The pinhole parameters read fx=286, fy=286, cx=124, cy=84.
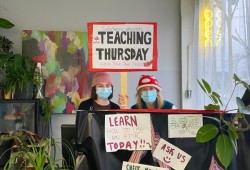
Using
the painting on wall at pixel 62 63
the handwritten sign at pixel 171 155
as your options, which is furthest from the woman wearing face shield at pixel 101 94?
the handwritten sign at pixel 171 155

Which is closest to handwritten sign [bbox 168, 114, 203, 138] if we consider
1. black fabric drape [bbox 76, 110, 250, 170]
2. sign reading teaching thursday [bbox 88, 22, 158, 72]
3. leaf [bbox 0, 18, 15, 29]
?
black fabric drape [bbox 76, 110, 250, 170]

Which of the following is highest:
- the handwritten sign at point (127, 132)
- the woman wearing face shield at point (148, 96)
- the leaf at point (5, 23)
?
the leaf at point (5, 23)

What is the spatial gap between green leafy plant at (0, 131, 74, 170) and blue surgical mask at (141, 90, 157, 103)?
0.94 meters

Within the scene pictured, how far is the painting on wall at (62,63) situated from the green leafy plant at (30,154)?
1.95m

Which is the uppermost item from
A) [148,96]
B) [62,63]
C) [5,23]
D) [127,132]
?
[5,23]

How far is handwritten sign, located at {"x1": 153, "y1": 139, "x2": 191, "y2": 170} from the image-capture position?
1.10m

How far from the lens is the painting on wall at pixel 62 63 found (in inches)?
124

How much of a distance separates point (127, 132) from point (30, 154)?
1.26 ft

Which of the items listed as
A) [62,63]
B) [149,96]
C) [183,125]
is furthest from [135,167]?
[62,63]

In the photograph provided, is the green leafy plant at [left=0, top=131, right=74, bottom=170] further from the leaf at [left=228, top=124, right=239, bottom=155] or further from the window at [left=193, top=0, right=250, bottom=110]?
the window at [left=193, top=0, right=250, bottom=110]

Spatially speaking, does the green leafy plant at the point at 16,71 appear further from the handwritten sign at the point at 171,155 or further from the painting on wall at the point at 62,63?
the handwritten sign at the point at 171,155

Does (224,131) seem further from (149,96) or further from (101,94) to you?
(101,94)

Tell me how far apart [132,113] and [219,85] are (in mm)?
1347

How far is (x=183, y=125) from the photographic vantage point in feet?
3.67
